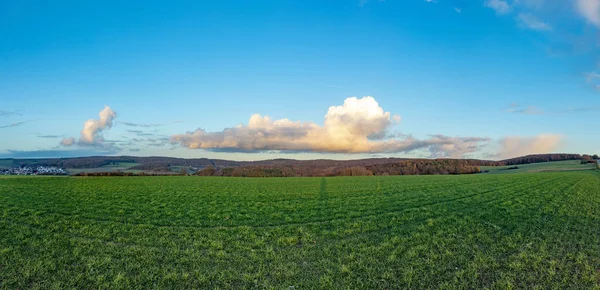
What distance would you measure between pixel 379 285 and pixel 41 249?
10.3m

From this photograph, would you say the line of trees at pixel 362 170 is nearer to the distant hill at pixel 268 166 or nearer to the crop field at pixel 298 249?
the distant hill at pixel 268 166

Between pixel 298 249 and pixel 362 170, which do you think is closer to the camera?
pixel 298 249

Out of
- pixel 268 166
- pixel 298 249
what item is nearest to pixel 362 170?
pixel 268 166

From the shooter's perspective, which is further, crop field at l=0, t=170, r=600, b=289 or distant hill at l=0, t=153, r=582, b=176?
distant hill at l=0, t=153, r=582, b=176

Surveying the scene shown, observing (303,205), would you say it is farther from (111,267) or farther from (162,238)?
(111,267)

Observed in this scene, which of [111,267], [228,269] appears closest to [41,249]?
[111,267]

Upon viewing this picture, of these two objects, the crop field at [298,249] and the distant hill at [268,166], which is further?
the distant hill at [268,166]

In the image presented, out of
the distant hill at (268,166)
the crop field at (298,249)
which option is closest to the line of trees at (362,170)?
the distant hill at (268,166)

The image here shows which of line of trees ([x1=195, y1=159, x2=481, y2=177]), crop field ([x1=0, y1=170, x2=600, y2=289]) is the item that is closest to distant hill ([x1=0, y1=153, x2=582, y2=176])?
line of trees ([x1=195, y1=159, x2=481, y2=177])

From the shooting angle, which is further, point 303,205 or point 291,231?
point 303,205

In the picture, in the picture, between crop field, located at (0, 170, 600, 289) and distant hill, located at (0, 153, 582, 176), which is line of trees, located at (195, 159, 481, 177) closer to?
distant hill, located at (0, 153, 582, 176)

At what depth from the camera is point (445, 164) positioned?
112625 millimetres

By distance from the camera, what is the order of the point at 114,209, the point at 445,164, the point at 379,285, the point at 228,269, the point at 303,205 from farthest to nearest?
the point at 445,164
the point at 303,205
the point at 114,209
the point at 228,269
the point at 379,285

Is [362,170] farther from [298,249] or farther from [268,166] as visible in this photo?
[298,249]
